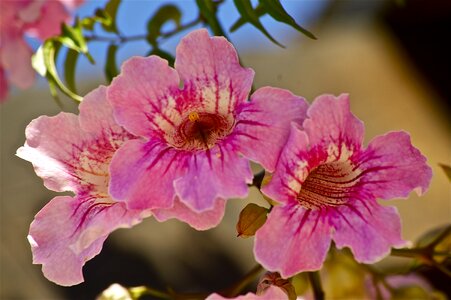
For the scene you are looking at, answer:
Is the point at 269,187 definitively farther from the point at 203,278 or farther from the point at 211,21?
the point at 203,278

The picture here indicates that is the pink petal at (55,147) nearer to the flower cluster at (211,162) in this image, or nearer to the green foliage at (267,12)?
the flower cluster at (211,162)

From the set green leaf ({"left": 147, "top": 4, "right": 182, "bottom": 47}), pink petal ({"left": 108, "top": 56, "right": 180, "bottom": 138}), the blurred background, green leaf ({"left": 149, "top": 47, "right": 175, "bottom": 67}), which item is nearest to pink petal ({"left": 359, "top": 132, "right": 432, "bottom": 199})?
pink petal ({"left": 108, "top": 56, "right": 180, "bottom": 138})

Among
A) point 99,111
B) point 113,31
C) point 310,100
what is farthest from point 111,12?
point 310,100

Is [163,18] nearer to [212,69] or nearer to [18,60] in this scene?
[18,60]

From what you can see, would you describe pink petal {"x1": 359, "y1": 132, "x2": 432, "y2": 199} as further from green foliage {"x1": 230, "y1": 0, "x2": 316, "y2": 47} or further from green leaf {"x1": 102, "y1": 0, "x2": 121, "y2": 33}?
green leaf {"x1": 102, "y1": 0, "x2": 121, "y2": 33}

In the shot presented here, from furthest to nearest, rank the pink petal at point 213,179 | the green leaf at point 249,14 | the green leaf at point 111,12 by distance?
1. the green leaf at point 111,12
2. the green leaf at point 249,14
3. the pink petal at point 213,179

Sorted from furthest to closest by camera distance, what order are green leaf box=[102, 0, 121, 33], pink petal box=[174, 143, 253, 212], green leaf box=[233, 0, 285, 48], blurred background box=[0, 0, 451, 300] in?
blurred background box=[0, 0, 451, 300]
green leaf box=[102, 0, 121, 33]
green leaf box=[233, 0, 285, 48]
pink petal box=[174, 143, 253, 212]

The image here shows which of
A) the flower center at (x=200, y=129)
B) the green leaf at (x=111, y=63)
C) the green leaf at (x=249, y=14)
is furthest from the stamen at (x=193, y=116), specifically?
the green leaf at (x=111, y=63)
